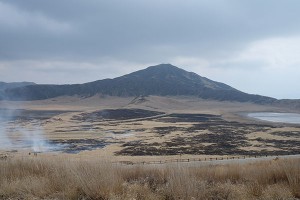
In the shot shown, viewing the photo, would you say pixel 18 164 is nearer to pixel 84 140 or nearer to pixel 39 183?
pixel 39 183

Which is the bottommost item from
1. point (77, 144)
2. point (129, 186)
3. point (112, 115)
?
point (77, 144)

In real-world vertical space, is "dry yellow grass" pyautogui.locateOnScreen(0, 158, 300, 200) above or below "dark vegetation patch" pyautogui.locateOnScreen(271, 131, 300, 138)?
above

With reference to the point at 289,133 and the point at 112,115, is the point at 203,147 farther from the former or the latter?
the point at 112,115

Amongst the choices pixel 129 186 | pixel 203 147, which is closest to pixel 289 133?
pixel 203 147

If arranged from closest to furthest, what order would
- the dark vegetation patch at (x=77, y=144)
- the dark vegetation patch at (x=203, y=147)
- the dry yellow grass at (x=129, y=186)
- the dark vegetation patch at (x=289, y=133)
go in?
the dry yellow grass at (x=129, y=186)
the dark vegetation patch at (x=203, y=147)
the dark vegetation patch at (x=77, y=144)
the dark vegetation patch at (x=289, y=133)

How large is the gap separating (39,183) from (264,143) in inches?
2189

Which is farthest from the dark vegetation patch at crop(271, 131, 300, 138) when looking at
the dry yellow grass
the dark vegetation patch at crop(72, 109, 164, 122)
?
the dry yellow grass

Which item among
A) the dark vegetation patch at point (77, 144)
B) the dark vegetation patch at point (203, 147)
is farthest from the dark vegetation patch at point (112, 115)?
the dark vegetation patch at point (203, 147)

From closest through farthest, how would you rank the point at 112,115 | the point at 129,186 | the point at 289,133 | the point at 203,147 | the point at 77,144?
the point at 129,186
the point at 203,147
the point at 77,144
the point at 289,133
the point at 112,115

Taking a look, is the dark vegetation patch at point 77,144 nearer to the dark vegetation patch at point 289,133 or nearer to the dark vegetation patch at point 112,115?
the dark vegetation patch at point 289,133

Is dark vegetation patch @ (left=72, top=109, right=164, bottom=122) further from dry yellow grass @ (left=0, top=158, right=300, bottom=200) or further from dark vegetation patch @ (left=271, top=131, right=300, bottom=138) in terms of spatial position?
dry yellow grass @ (left=0, top=158, right=300, bottom=200)

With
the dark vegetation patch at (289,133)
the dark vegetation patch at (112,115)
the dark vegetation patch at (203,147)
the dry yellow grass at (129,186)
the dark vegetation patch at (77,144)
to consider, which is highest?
the dry yellow grass at (129,186)

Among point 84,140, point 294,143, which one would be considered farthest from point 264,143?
point 84,140

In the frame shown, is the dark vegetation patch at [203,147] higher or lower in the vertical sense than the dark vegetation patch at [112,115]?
lower
